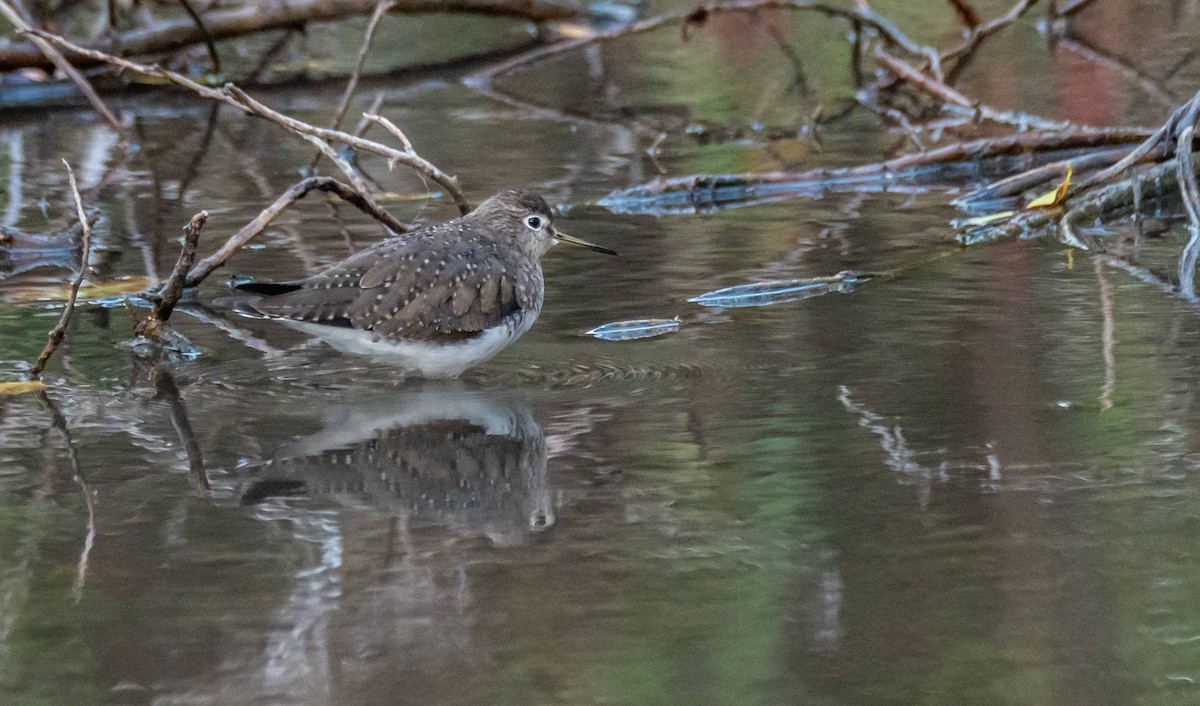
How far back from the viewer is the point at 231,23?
12.2 metres

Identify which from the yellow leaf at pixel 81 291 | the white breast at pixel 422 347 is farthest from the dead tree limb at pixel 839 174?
the white breast at pixel 422 347

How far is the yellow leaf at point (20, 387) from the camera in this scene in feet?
18.3

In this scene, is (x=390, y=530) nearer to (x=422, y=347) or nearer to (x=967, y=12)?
(x=422, y=347)

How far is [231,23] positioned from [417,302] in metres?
7.09

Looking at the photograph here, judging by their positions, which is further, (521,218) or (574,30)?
(574,30)

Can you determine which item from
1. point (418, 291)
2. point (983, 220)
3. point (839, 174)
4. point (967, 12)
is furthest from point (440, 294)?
point (967, 12)

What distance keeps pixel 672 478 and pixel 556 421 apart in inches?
27.7

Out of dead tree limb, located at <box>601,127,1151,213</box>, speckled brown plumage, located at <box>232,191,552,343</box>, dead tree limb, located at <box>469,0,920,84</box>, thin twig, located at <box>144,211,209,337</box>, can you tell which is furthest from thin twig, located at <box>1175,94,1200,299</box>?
thin twig, located at <box>144,211,209,337</box>

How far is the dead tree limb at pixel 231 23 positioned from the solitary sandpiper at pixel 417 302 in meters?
6.11

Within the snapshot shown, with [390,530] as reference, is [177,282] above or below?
above

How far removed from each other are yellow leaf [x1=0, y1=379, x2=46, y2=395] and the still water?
3.9 inches

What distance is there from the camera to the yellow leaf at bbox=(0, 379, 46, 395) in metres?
5.57

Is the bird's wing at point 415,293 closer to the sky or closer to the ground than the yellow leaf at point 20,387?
closer to the sky

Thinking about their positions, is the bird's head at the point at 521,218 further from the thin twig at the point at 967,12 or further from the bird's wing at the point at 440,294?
the thin twig at the point at 967,12
